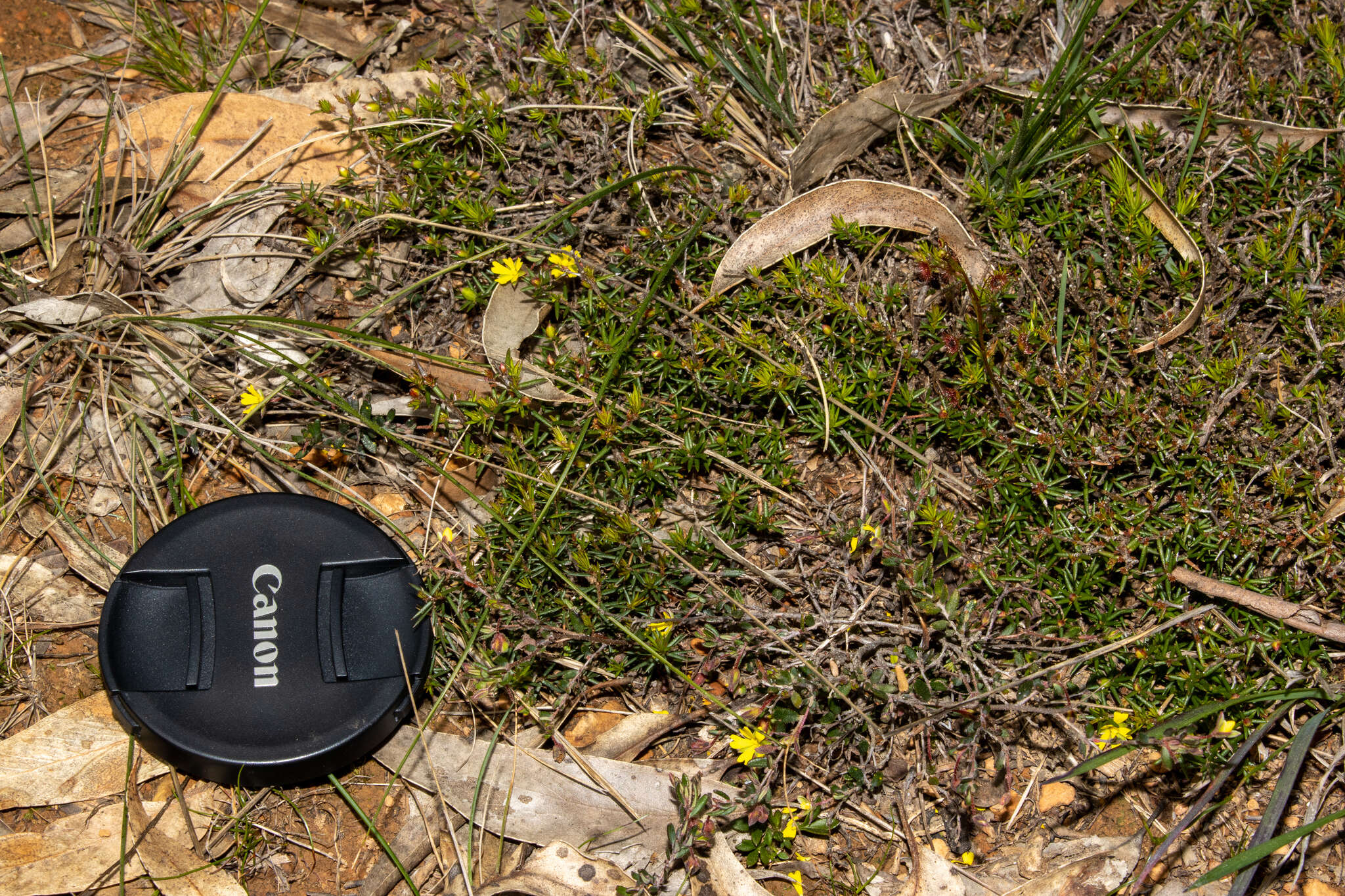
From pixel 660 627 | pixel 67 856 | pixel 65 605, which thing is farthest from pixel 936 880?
pixel 65 605

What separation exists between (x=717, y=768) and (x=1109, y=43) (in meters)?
3.06

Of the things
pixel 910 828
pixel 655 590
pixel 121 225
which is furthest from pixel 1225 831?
pixel 121 225

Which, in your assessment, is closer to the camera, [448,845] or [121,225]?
[448,845]

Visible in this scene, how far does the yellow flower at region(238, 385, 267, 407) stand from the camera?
322 cm

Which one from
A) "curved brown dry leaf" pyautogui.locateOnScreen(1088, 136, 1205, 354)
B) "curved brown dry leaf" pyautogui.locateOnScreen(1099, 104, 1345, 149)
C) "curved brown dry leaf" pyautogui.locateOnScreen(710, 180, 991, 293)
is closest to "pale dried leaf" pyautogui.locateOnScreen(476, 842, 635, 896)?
"curved brown dry leaf" pyautogui.locateOnScreen(710, 180, 991, 293)

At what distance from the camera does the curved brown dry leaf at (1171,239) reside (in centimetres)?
309

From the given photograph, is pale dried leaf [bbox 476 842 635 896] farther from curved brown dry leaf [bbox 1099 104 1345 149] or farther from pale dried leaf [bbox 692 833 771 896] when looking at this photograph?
curved brown dry leaf [bbox 1099 104 1345 149]

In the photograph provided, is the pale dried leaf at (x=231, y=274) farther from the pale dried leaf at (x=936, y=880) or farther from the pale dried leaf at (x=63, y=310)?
the pale dried leaf at (x=936, y=880)

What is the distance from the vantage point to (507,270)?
322 cm

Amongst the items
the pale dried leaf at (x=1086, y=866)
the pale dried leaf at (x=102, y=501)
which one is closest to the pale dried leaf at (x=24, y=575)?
the pale dried leaf at (x=102, y=501)

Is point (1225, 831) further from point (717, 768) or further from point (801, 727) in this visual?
point (717, 768)

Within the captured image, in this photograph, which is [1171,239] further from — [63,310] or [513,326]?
[63,310]

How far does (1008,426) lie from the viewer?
3135mm

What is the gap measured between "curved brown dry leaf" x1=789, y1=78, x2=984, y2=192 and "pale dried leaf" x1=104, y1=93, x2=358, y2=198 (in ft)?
5.70
